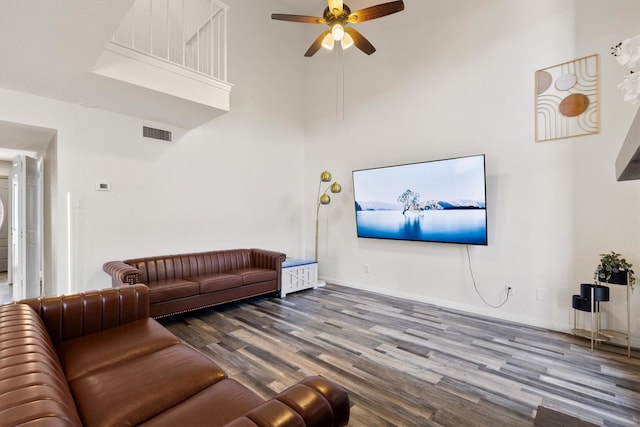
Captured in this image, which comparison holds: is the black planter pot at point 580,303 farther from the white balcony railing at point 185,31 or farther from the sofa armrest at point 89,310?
the white balcony railing at point 185,31

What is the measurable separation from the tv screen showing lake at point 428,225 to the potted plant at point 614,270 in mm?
1066

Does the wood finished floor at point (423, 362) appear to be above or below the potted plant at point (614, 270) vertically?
below

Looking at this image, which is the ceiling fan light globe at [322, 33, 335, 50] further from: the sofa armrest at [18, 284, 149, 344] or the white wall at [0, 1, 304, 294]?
the sofa armrest at [18, 284, 149, 344]

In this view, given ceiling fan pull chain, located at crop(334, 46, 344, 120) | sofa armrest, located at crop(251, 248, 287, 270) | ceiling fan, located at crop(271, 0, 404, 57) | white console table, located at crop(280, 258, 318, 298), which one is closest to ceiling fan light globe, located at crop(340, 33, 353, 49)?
ceiling fan, located at crop(271, 0, 404, 57)

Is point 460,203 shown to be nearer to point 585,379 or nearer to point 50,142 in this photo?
point 585,379

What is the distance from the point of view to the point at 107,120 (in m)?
3.85

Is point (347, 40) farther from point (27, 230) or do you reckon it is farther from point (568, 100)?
point (27, 230)

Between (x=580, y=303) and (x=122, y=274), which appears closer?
(x=580, y=303)

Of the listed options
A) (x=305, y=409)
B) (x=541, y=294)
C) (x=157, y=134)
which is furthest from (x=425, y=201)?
(x=157, y=134)

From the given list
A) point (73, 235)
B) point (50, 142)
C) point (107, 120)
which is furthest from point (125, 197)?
point (50, 142)

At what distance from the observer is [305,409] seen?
1065 millimetres

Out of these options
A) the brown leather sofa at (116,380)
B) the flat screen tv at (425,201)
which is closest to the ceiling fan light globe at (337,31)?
the flat screen tv at (425,201)

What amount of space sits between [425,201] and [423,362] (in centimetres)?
220

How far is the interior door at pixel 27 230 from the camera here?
4133mm
